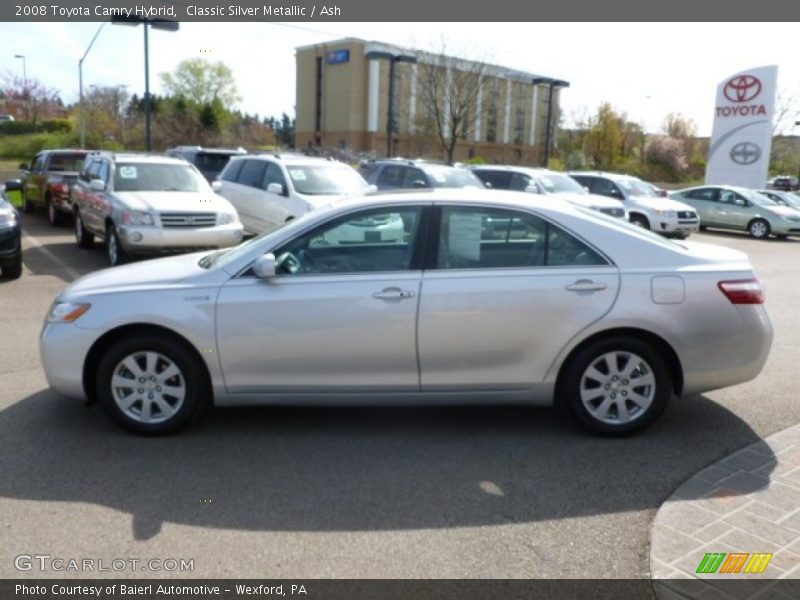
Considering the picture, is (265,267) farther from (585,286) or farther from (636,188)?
(636,188)

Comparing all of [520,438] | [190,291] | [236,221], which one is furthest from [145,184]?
[520,438]

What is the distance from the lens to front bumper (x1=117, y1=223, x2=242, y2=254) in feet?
35.6

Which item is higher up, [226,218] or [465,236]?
[465,236]

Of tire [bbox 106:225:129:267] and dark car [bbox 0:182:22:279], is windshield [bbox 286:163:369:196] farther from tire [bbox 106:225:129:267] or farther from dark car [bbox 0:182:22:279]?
dark car [bbox 0:182:22:279]

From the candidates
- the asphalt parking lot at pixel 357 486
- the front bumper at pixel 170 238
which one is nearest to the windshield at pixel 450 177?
the front bumper at pixel 170 238

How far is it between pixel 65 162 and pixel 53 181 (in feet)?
2.48

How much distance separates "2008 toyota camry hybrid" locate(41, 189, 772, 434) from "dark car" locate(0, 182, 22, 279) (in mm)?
6073

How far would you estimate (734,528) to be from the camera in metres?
3.69

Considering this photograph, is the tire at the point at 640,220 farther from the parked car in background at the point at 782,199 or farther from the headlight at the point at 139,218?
the headlight at the point at 139,218

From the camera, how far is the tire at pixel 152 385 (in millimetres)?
4680

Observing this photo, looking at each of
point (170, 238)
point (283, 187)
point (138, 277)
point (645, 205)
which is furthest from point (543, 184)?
point (138, 277)

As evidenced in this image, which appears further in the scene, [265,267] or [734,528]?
[265,267]

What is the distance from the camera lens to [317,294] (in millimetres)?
4652

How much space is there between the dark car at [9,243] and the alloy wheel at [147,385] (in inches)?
255
